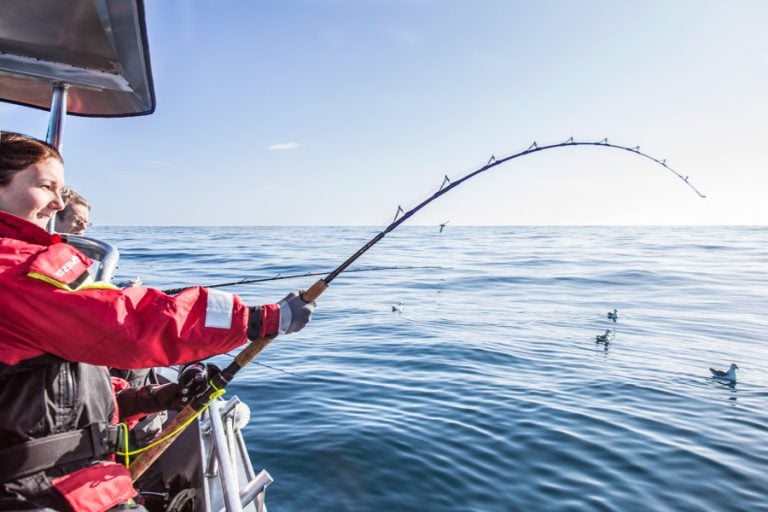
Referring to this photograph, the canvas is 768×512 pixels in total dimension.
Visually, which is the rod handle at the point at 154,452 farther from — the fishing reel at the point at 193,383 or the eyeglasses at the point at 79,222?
the eyeglasses at the point at 79,222

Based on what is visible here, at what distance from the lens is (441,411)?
659cm

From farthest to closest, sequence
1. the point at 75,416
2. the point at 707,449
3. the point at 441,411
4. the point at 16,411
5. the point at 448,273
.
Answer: the point at 448,273
the point at 441,411
the point at 707,449
the point at 75,416
the point at 16,411

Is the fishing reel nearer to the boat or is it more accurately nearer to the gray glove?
the boat

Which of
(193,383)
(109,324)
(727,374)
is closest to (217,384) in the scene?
(193,383)

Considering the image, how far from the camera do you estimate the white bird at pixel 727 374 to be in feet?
26.7

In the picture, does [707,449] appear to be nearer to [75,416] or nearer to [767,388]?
[767,388]

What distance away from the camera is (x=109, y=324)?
174 cm

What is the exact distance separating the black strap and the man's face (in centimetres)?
→ 356

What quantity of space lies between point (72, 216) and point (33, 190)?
3.35 metres

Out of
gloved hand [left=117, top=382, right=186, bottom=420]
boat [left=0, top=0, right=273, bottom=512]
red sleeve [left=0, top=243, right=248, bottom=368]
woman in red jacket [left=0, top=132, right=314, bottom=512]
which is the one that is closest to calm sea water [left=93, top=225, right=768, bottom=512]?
boat [left=0, top=0, right=273, bottom=512]

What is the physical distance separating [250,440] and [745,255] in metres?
43.4

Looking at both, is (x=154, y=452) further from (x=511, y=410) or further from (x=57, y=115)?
(x=511, y=410)

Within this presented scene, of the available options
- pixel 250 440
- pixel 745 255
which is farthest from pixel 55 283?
pixel 745 255

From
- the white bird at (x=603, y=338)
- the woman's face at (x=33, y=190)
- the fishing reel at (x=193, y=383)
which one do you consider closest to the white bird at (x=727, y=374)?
the white bird at (x=603, y=338)
